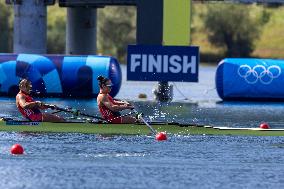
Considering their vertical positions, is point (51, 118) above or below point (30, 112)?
below

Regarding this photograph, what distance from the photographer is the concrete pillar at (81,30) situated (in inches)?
2408

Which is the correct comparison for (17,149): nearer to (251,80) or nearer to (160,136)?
(160,136)

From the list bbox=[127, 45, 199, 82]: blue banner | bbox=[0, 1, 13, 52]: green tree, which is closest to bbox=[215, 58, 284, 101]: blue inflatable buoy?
bbox=[127, 45, 199, 82]: blue banner

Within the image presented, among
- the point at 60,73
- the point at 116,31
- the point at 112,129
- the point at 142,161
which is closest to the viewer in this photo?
the point at 142,161

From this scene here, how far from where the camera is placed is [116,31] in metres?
95.9

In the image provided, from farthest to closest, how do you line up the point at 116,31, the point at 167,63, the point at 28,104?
the point at 116,31 → the point at 167,63 → the point at 28,104

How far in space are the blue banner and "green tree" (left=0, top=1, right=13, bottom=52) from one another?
40.7m

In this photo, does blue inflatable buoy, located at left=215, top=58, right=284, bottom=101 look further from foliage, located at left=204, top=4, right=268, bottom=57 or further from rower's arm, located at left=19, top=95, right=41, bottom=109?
foliage, located at left=204, top=4, right=268, bottom=57

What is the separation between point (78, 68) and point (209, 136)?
48.1 feet

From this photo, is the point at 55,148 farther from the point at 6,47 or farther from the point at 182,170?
the point at 6,47

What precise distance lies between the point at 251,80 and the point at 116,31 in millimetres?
50889

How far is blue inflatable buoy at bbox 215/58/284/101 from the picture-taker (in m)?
45.8

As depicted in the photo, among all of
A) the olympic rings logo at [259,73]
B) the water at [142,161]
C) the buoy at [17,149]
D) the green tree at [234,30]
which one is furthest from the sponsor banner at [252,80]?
the green tree at [234,30]

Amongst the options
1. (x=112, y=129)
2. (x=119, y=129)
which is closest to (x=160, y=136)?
(x=119, y=129)
